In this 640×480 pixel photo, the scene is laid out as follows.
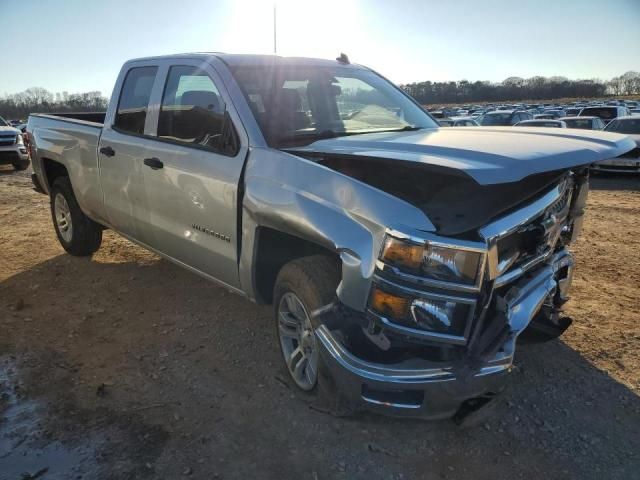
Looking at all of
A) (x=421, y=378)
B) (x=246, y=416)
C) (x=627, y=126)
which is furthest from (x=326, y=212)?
(x=627, y=126)

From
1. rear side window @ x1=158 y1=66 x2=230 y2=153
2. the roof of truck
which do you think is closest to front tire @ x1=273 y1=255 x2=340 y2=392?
rear side window @ x1=158 y1=66 x2=230 y2=153

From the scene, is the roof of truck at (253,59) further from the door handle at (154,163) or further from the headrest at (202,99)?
the door handle at (154,163)

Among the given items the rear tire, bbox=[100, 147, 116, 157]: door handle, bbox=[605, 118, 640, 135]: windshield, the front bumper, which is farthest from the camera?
bbox=[605, 118, 640, 135]: windshield

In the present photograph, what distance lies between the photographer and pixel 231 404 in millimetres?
→ 3193

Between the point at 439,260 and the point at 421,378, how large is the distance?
1.81ft

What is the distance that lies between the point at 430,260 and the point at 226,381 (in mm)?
1773

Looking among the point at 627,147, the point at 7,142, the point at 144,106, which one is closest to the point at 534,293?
the point at 627,147

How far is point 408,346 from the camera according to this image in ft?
8.33

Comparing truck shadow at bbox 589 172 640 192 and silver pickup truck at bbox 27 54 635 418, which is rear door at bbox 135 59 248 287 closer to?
silver pickup truck at bbox 27 54 635 418

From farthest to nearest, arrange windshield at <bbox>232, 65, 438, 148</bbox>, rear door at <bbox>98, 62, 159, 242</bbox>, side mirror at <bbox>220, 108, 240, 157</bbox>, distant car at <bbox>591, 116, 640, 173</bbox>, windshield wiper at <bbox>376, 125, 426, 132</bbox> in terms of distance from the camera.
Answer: distant car at <bbox>591, 116, 640, 173</bbox> < rear door at <bbox>98, 62, 159, 242</bbox> < windshield wiper at <bbox>376, 125, 426, 132</bbox> < windshield at <bbox>232, 65, 438, 148</bbox> < side mirror at <bbox>220, 108, 240, 157</bbox>

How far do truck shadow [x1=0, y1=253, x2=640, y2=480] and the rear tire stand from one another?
157 centimetres

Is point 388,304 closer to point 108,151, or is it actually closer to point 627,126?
point 108,151

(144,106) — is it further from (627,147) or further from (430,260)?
(627,147)

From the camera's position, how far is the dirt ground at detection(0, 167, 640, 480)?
105 inches
